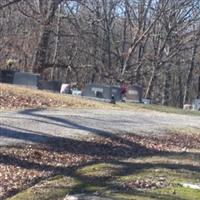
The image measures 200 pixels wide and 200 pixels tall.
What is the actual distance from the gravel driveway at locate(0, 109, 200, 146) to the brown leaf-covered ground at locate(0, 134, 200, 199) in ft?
1.62

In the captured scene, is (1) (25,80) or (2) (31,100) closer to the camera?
(2) (31,100)

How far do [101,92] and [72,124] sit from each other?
43.0ft

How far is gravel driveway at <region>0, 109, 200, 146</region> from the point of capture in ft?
49.1

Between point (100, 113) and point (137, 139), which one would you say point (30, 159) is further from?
point (100, 113)

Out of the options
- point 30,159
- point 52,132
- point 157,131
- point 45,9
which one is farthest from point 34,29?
point 30,159

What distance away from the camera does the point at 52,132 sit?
15.9m

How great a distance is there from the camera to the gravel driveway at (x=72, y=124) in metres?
15.0

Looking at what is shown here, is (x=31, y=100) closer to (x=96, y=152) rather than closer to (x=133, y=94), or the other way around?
(x=96, y=152)

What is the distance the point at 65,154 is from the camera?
13719mm

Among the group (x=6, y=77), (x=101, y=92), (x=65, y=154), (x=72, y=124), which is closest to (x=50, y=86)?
(x=6, y=77)

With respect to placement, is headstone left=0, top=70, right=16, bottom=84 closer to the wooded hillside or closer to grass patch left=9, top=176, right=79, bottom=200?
the wooded hillside

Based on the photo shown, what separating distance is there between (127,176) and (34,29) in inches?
1336

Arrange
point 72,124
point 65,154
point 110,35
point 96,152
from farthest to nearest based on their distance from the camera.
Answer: point 110,35
point 72,124
point 96,152
point 65,154

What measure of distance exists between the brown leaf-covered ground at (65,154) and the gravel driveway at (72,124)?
49 centimetres
